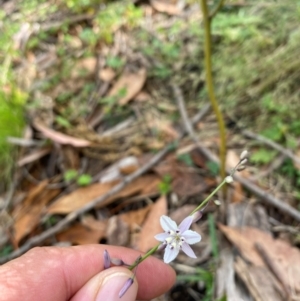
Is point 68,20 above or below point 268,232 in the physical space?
above

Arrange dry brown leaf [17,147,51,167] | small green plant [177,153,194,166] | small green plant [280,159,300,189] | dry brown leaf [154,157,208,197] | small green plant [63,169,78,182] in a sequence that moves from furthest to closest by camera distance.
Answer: dry brown leaf [17,147,51,167] → small green plant [63,169,78,182] → small green plant [177,153,194,166] → dry brown leaf [154,157,208,197] → small green plant [280,159,300,189]

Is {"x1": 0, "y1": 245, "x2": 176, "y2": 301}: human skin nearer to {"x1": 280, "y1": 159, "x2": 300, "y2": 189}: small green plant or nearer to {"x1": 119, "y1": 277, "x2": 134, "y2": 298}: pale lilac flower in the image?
{"x1": 119, "y1": 277, "x2": 134, "y2": 298}: pale lilac flower

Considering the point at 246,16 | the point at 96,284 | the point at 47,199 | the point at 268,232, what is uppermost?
the point at 96,284

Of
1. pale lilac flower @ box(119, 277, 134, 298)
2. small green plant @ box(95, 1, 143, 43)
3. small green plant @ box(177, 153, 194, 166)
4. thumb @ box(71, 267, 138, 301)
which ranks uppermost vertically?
pale lilac flower @ box(119, 277, 134, 298)

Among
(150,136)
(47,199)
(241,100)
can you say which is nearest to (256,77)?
(241,100)

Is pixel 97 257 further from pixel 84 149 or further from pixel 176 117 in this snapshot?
pixel 176 117

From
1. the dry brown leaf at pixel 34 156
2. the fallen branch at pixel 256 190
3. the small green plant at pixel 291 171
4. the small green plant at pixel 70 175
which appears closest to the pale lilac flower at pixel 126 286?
the fallen branch at pixel 256 190

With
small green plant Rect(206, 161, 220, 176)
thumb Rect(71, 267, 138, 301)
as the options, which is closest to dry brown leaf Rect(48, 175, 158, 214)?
small green plant Rect(206, 161, 220, 176)

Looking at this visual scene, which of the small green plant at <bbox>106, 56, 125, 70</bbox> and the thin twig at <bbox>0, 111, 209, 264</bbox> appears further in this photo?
the small green plant at <bbox>106, 56, 125, 70</bbox>
